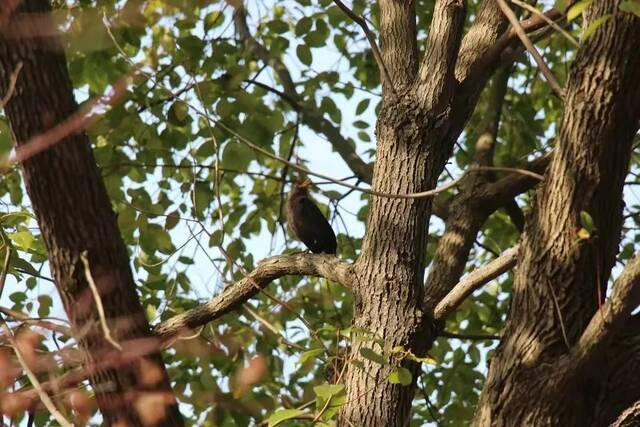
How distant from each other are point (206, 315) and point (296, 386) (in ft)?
4.60

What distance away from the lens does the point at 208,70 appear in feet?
14.2

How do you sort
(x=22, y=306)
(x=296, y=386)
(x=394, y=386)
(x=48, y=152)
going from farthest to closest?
(x=296, y=386), (x=22, y=306), (x=394, y=386), (x=48, y=152)

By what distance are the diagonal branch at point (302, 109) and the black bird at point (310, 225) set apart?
1.60ft

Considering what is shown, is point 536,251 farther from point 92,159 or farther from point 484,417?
point 92,159

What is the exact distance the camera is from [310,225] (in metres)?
5.37

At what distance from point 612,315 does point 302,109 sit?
2796 millimetres

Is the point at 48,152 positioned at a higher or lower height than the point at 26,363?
higher

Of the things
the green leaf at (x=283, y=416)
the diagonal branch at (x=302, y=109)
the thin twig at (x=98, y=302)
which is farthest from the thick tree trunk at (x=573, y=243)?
the diagonal branch at (x=302, y=109)

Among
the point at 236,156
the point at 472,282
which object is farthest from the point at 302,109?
the point at 472,282

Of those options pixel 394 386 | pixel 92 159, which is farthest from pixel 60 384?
pixel 394 386

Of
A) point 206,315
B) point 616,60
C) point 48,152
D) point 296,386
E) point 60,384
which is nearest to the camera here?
point 48,152

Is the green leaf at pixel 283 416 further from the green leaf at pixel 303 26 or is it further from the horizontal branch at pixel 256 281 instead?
the green leaf at pixel 303 26

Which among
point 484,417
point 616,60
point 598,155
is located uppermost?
point 616,60

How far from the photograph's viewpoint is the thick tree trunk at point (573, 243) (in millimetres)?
2469
